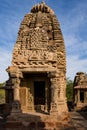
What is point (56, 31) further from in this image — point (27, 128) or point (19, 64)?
point (27, 128)

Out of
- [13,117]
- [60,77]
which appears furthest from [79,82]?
[13,117]

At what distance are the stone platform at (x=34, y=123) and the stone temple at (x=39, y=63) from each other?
454 mm

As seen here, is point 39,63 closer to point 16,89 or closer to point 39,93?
point 16,89

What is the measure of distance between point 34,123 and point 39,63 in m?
3.33

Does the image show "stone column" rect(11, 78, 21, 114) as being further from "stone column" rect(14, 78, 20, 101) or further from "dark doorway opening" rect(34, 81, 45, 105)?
"dark doorway opening" rect(34, 81, 45, 105)

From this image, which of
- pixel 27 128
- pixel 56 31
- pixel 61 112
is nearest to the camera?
pixel 27 128

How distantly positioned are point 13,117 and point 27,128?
3.02ft

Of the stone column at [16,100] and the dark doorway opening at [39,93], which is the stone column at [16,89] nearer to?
the stone column at [16,100]

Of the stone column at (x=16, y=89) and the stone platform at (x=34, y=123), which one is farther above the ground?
the stone column at (x=16, y=89)

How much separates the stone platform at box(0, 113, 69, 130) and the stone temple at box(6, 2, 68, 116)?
0.45m

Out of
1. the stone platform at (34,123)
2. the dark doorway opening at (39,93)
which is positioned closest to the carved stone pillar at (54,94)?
the stone platform at (34,123)

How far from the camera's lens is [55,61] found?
14.1 m

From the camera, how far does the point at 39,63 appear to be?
14234mm

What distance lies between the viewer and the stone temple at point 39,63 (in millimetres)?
13891
